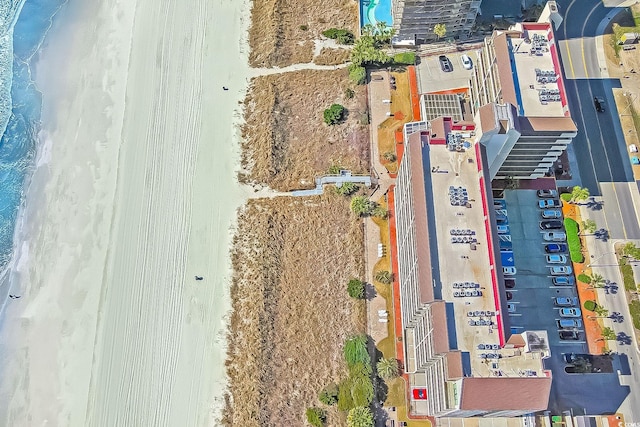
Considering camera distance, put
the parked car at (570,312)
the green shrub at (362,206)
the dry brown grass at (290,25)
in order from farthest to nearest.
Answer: the dry brown grass at (290,25)
the green shrub at (362,206)
the parked car at (570,312)

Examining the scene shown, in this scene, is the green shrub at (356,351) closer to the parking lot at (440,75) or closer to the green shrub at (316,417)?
the green shrub at (316,417)

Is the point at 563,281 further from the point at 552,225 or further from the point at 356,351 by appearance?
the point at 356,351

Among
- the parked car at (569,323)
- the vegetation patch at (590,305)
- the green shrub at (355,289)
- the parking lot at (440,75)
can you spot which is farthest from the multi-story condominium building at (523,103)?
the green shrub at (355,289)

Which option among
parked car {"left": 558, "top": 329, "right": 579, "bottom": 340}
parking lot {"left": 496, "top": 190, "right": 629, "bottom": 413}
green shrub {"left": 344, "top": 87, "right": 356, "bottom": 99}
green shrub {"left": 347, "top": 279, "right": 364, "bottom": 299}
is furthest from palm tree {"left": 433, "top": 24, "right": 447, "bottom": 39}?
parked car {"left": 558, "top": 329, "right": 579, "bottom": 340}

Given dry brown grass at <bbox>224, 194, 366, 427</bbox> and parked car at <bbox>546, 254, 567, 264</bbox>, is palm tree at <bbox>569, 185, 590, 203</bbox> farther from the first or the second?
dry brown grass at <bbox>224, 194, 366, 427</bbox>

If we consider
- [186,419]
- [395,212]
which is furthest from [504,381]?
[186,419]

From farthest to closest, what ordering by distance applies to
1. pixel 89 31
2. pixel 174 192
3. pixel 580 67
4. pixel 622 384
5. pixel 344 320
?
pixel 89 31
pixel 580 67
pixel 174 192
pixel 344 320
pixel 622 384

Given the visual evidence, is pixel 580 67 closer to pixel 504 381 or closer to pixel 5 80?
pixel 504 381
